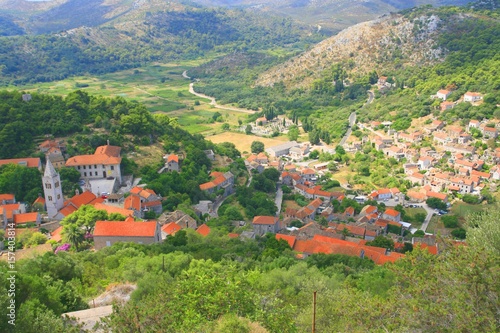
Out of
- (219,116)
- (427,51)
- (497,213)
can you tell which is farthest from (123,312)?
(427,51)

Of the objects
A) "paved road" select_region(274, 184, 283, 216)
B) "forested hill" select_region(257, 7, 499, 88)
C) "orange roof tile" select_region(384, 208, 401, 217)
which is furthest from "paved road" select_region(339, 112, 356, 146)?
"orange roof tile" select_region(384, 208, 401, 217)

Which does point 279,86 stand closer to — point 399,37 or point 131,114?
point 399,37

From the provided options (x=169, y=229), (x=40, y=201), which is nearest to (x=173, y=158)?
(x=169, y=229)

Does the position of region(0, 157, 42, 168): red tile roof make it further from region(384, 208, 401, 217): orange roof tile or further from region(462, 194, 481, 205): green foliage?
region(462, 194, 481, 205): green foliage

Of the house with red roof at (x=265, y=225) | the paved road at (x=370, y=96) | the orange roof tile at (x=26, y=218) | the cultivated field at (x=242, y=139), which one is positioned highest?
the orange roof tile at (x=26, y=218)

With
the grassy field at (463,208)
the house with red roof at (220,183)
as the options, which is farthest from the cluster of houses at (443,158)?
the house with red roof at (220,183)

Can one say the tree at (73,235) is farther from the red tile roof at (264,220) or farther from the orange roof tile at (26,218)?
the red tile roof at (264,220)

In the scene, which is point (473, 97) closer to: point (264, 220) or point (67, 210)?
point (264, 220)
